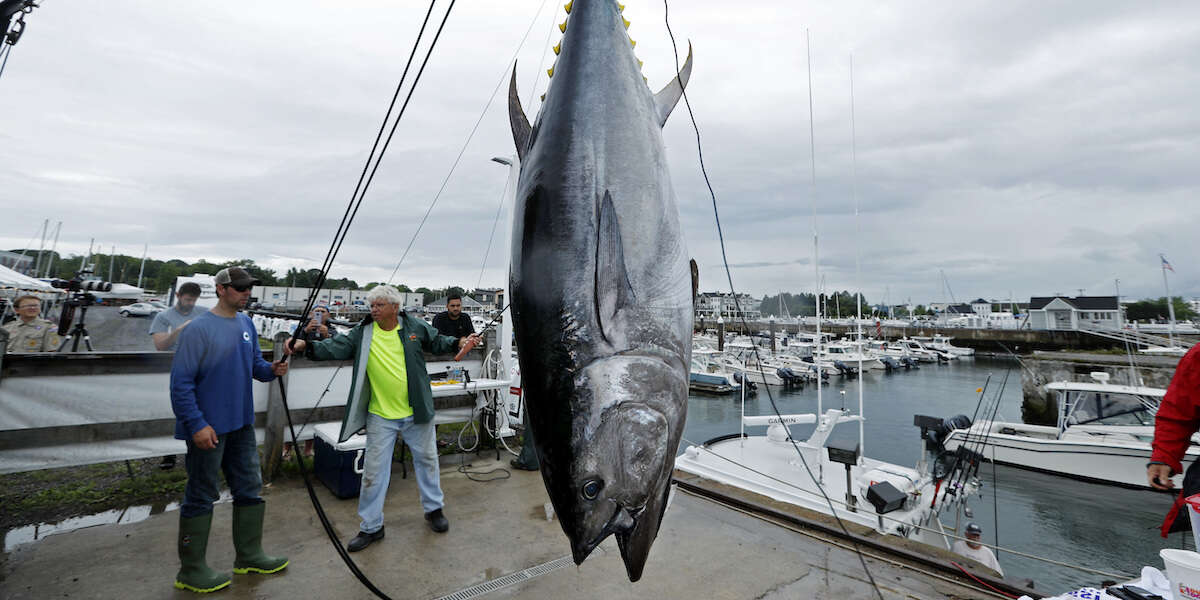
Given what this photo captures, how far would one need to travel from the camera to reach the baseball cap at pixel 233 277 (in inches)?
100

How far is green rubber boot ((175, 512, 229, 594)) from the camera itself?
2416mm

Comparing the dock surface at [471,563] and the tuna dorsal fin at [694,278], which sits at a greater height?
the tuna dorsal fin at [694,278]

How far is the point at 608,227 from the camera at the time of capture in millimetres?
1256

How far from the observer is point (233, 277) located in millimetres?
2580

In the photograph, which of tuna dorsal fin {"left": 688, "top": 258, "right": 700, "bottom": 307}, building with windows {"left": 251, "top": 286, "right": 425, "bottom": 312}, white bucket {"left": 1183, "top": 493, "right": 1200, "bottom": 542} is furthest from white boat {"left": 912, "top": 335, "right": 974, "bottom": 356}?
tuna dorsal fin {"left": 688, "top": 258, "right": 700, "bottom": 307}

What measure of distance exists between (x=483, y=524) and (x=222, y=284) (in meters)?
2.10

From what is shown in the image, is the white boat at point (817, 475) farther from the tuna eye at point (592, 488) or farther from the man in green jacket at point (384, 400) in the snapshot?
the tuna eye at point (592, 488)

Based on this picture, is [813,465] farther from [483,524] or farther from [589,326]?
[589,326]

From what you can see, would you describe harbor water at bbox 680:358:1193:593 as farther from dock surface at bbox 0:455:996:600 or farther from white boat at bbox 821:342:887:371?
white boat at bbox 821:342:887:371

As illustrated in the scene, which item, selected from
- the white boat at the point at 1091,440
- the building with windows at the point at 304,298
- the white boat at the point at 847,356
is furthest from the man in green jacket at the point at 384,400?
the building with windows at the point at 304,298

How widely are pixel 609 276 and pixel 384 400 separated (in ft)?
8.14

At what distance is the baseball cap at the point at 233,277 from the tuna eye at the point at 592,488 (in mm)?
2295

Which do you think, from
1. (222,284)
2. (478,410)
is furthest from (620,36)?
(478,410)

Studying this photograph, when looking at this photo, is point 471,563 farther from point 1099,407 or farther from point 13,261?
point 13,261
